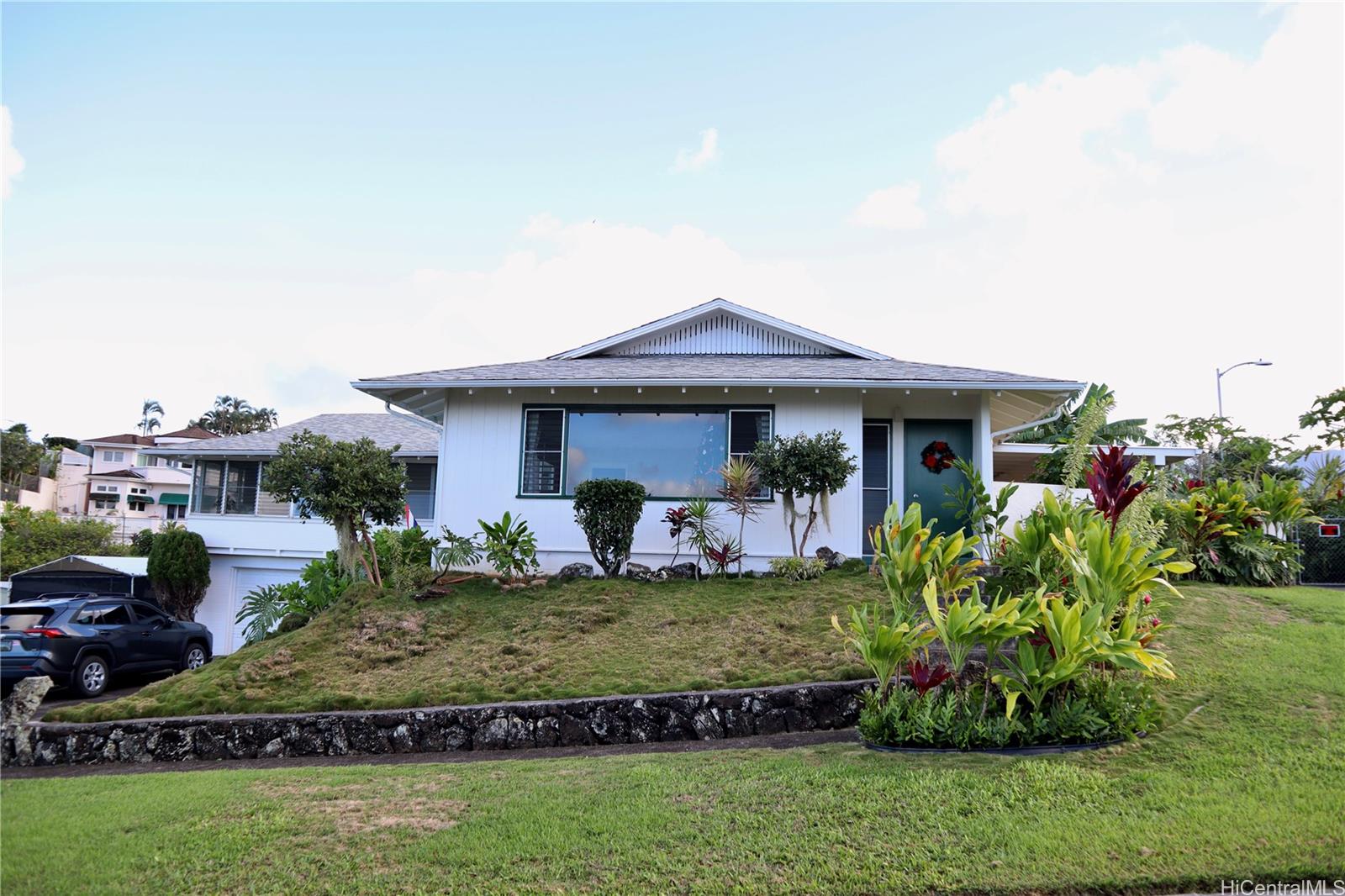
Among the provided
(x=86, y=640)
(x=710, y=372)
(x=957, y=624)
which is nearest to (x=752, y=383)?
(x=710, y=372)

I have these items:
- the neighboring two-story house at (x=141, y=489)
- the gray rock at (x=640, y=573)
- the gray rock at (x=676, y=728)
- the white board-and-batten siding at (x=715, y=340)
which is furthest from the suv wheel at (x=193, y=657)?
the neighboring two-story house at (x=141, y=489)

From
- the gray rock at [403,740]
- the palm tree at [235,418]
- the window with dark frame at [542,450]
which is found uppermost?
the palm tree at [235,418]

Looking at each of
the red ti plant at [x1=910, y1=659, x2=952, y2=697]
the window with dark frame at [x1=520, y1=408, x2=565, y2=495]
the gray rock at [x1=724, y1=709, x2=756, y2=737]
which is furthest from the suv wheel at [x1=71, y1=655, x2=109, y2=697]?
the red ti plant at [x1=910, y1=659, x2=952, y2=697]

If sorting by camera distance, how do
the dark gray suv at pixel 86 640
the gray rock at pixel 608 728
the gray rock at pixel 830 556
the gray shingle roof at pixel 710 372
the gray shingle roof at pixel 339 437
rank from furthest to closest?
the gray shingle roof at pixel 339 437 < the gray shingle roof at pixel 710 372 < the gray rock at pixel 830 556 < the dark gray suv at pixel 86 640 < the gray rock at pixel 608 728

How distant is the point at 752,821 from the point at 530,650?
4.75 meters

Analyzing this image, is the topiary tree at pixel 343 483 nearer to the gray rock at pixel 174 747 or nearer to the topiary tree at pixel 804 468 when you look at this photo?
the gray rock at pixel 174 747

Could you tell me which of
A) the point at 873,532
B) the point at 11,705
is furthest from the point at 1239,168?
the point at 11,705

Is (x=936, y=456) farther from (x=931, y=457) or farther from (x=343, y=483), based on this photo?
(x=343, y=483)

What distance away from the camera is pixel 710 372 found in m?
12.8

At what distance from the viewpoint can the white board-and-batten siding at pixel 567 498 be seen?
40.6 feet

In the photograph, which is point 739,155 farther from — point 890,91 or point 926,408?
point 926,408

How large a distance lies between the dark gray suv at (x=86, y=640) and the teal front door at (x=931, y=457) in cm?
1221

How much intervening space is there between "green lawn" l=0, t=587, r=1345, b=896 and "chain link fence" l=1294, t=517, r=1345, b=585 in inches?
389

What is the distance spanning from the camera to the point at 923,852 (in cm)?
449
